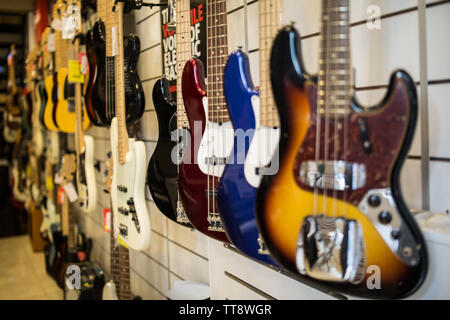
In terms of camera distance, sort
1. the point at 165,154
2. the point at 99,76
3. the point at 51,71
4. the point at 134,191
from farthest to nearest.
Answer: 1. the point at 51,71
2. the point at 99,76
3. the point at 134,191
4. the point at 165,154

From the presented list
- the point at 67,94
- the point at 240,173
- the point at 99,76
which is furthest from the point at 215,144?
the point at 67,94

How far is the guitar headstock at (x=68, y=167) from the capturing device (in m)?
2.23

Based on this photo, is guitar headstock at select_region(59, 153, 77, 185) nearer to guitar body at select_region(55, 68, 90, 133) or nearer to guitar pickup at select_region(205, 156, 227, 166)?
guitar body at select_region(55, 68, 90, 133)

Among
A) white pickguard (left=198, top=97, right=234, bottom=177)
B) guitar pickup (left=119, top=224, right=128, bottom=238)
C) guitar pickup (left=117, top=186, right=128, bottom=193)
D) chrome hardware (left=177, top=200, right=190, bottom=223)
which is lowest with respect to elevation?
guitar pickup (left=119, top=224, right=128, bottom=238)

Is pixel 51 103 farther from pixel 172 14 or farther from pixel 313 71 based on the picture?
pixel 313 71

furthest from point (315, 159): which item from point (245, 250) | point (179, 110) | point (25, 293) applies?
point (25, 293)

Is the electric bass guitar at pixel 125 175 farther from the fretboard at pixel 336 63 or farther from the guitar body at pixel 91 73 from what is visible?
the fretboard at pixel 336 63

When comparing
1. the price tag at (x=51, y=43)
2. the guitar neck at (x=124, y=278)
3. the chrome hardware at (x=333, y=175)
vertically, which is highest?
the price tag at (x=51, y=43)

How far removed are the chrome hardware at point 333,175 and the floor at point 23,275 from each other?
2.47 metres

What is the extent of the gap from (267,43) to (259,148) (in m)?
0.21

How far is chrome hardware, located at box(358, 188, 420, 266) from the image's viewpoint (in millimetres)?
632

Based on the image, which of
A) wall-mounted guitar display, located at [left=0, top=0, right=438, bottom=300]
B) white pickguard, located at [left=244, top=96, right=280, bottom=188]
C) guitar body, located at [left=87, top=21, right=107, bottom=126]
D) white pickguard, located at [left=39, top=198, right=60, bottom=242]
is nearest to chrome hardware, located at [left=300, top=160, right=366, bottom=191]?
wall-mounted guitar display, located at [left=0, top=0, right=438, bottom=300]

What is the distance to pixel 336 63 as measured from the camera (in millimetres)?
656

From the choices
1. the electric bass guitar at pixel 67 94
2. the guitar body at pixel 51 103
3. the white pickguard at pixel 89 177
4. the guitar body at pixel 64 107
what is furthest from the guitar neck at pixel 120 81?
the guitar body at pixel 51 103
